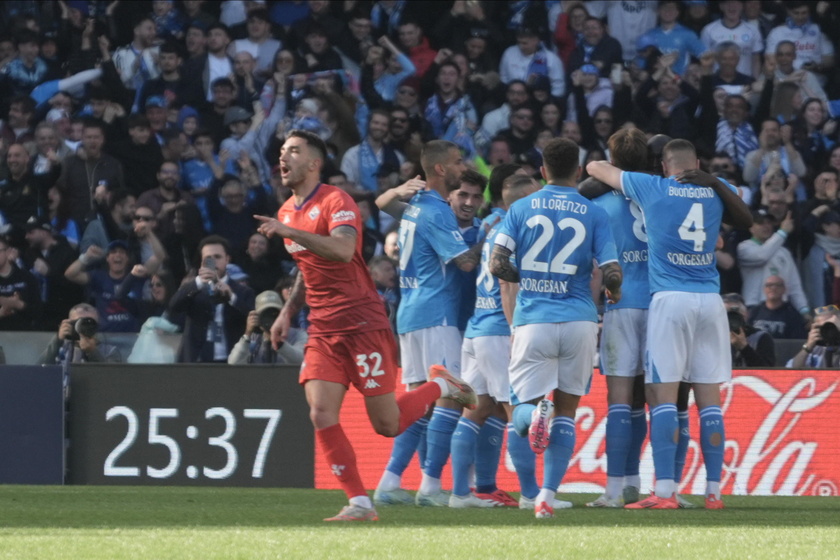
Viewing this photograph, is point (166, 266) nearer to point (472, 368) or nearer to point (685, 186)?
point (472, 368)

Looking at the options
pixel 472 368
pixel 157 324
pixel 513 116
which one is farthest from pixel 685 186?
pixel 513 116

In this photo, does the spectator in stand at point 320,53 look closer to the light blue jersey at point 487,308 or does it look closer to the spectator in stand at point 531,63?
the spectator in stand at point 531,63

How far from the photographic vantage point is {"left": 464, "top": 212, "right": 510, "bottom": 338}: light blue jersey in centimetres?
973

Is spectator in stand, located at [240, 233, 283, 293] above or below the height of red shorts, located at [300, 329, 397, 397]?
above

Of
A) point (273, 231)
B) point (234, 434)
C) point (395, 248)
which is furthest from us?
point (234, 434)

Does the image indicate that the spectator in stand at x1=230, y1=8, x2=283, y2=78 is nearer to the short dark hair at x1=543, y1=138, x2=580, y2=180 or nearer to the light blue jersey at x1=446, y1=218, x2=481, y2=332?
the light blue jersey at x1=446, y1=218, x2=481, y2=332

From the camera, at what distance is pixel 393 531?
7699 millimetres

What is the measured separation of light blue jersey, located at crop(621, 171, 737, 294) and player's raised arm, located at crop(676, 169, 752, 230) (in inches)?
1.8

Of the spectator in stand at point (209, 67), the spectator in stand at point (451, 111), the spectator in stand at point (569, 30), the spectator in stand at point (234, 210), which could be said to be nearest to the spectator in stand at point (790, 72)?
the spectator in stand at point (569, 30)

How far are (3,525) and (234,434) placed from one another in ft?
14.1

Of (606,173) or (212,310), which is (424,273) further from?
(212,310)

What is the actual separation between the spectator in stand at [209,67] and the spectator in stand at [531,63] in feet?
10.5

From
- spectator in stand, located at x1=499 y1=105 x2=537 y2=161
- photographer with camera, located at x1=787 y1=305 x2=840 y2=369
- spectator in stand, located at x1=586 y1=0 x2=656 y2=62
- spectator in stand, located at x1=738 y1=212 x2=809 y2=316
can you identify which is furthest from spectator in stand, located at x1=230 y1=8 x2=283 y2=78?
photographer with camera, located at x1=787 y1=305 x2=840 y2=369

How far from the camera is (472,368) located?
9.94 meters
